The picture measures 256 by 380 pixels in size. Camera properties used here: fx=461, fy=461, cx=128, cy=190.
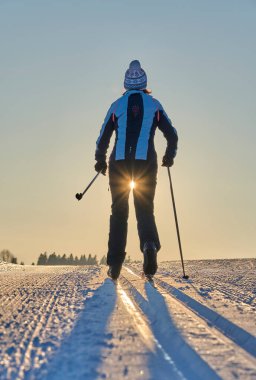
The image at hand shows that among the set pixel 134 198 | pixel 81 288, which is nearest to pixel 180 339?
pixel 81 288

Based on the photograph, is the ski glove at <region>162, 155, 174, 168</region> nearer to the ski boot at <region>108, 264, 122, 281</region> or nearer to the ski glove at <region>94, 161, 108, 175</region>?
the ski glove at <region>94, 161, 108, 175</region>

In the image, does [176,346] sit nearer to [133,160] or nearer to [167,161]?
[133,160]

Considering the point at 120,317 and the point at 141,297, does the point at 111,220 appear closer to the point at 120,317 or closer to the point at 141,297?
the point at 141,297

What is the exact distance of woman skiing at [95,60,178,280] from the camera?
17.5 ft

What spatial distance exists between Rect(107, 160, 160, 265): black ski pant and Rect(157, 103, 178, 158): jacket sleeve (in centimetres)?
41

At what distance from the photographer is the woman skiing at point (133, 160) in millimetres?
5333

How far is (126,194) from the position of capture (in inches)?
218

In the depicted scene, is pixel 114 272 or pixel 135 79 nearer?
pixel 114 272

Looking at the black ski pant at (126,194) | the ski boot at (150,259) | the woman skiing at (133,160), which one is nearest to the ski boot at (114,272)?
the woman skiing at (133,160)

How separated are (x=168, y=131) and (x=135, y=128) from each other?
1.55ft

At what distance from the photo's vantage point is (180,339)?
1.94 metres

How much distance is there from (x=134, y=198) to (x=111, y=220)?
1.26ft

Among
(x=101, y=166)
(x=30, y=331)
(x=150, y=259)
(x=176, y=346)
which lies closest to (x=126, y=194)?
(x=101, y=166)

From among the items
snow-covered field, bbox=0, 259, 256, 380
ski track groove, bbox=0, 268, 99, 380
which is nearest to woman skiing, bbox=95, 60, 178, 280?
ski track groove, bbox=0, 268, 99, 380
